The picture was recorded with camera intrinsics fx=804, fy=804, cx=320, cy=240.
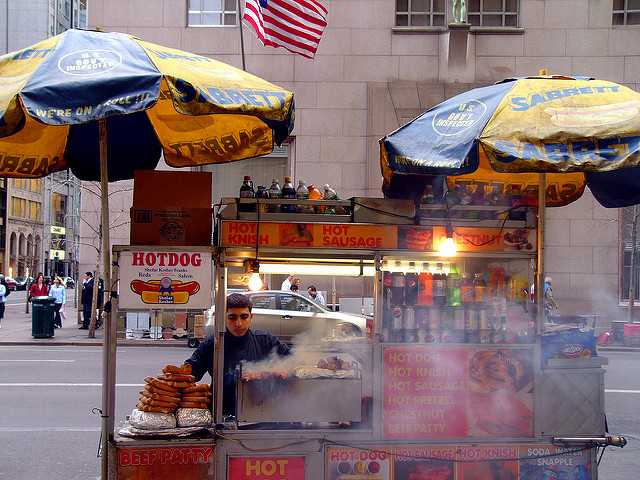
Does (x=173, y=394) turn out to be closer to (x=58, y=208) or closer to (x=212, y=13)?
(x=212, y=13)

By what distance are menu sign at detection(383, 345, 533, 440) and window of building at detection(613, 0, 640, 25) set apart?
2092 centimetres

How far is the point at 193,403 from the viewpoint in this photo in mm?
5520

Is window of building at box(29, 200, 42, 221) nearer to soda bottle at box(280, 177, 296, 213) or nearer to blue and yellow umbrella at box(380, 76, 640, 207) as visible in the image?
soda bottle at box(280, 177, 296, 213)

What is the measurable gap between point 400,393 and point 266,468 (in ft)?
3.42

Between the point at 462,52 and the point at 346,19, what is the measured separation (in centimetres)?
362

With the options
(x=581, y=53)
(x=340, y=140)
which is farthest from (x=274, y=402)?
(x=581, y=53)

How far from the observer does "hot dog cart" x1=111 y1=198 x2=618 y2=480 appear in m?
5.50

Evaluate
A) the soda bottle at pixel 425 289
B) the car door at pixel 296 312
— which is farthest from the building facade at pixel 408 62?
the soda bottle at pixel 425 289

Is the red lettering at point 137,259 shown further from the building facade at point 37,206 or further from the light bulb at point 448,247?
the building facade at point 37,206

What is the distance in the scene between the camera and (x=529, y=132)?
16.5ft

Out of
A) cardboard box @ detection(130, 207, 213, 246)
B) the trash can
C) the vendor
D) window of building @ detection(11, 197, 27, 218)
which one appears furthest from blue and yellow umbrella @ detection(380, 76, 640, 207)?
window of building @ detection(11, 197, 27, 218)

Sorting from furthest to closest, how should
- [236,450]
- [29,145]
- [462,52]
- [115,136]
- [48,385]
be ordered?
[462,52], [48,385], [115,136], [29,145], [236,450]

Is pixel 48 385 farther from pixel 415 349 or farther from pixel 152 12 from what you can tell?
pixel 152 12

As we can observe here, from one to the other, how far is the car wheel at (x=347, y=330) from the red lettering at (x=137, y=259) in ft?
6.26
